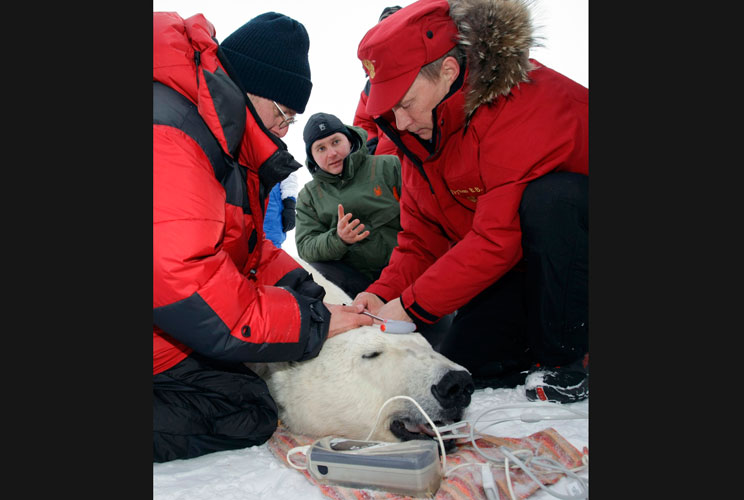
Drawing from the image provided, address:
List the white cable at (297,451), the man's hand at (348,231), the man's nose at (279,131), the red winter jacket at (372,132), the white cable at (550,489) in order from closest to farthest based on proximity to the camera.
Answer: the white cable at (550,489), the white cable at (297,451), the man's nose at (279,131), the man's hand at (348,231), the red winter jacket at (372,132)

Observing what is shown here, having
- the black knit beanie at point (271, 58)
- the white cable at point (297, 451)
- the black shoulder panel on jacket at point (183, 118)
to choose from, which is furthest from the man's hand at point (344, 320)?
the black knit beanie at point (271, 58)

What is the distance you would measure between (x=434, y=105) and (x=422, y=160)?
1.03 feet

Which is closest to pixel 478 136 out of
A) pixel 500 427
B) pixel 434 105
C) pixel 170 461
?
pixel 434 105

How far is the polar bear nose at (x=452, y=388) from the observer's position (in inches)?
63.3

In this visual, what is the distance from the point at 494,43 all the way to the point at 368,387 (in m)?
1.33

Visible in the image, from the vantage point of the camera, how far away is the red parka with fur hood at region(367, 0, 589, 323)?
1981mm

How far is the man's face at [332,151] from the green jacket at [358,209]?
5cm

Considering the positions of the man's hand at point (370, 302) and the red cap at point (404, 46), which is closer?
the red cap at point (404, 46)

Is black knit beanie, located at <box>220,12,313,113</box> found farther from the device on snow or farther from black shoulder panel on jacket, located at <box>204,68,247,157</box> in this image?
the device on snow

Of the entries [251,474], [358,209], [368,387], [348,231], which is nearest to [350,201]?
[358,209]

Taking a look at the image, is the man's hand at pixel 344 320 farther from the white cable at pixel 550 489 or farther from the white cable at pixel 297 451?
the white cable at pixel 550 489

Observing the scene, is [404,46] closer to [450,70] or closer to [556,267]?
[450,70]

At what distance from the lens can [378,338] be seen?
1838 millimetres

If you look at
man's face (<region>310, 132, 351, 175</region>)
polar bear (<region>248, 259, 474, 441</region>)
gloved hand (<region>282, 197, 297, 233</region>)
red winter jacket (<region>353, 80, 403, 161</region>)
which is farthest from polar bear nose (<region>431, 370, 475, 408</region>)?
gloved hand (<region>282, 197, 297, 233</region>)
